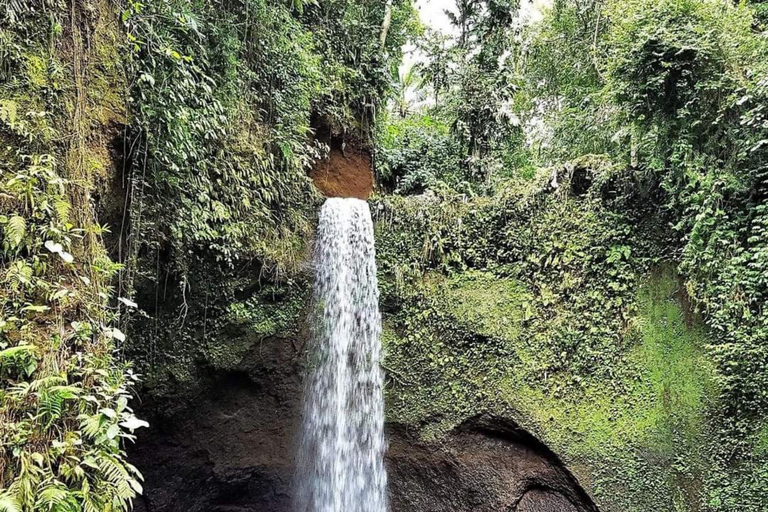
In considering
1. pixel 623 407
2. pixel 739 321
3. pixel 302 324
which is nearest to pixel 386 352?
pixel 302 324

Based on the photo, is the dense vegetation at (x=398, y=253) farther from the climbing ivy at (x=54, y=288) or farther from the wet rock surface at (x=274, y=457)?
the wet rock surface at (x=274, y=457)

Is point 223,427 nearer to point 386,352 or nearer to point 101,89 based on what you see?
point 386,352

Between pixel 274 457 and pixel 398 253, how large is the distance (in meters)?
3.04

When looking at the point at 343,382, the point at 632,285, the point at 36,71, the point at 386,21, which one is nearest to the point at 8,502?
the point at 36,71

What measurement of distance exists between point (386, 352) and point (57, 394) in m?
4.25

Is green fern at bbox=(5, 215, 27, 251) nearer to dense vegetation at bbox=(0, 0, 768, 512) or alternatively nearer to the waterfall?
dense vegetation at bbox=(0, 0, 768, 512)

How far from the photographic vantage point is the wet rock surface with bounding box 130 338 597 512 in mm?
5289

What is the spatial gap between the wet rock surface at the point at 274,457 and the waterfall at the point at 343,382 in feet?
0.71

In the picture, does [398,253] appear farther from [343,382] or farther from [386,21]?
[386,21]

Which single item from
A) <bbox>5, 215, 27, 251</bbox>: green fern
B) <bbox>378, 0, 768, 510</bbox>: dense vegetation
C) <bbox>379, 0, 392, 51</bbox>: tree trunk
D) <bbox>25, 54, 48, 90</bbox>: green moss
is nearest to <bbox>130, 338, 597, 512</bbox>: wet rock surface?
<bbox>378, 0, 768, 510</bbox>: dense vegetation

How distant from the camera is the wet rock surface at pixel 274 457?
529 centimetres

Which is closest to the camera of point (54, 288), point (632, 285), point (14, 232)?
point (14, 232)

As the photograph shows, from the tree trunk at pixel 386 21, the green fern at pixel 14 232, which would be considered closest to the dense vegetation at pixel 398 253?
the green fern at pixel 14 232

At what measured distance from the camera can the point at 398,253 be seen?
6641 mm
